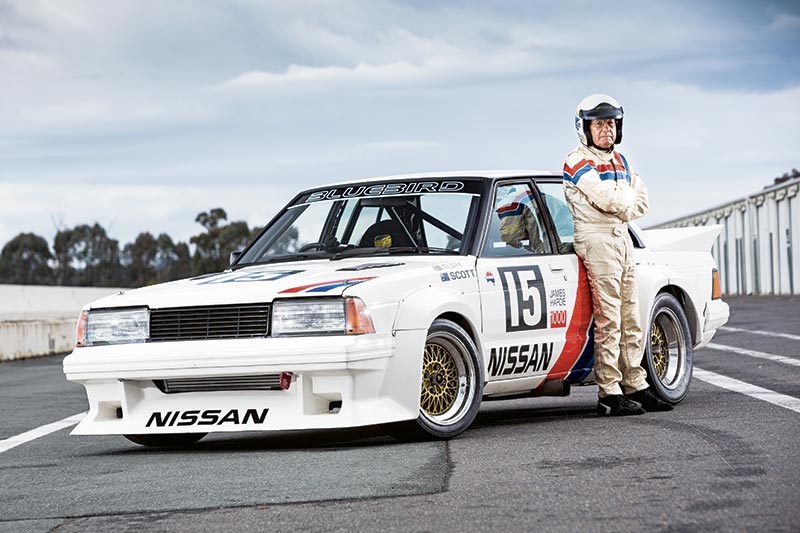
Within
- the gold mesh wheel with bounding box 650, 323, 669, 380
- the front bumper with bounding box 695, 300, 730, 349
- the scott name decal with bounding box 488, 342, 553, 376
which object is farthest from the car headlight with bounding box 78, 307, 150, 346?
the front bumper with bounding box 695, 300, 730, 349

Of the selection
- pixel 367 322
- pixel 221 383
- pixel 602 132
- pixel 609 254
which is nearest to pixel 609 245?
pixel 609 254

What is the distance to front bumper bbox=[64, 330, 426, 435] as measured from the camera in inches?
280

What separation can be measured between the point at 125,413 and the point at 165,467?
2.26ft

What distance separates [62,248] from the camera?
87062 millimetres

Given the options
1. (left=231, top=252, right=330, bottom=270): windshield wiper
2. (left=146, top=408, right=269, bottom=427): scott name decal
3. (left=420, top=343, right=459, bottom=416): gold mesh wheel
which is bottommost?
(left=146, top=408, right=269, bottom=427): scott name decal

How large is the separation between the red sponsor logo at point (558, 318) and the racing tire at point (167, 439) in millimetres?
2192

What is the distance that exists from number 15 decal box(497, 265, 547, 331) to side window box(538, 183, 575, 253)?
51 centimetres

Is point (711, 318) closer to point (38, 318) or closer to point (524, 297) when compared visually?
point (524, 297)

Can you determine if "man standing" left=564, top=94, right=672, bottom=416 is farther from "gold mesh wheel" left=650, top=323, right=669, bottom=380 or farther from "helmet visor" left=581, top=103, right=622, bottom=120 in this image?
"gold mesh wheel" left=650, top=323, right=669, bottom=380

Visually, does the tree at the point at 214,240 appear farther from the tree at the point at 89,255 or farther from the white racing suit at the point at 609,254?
the white racing suit at the point at 609,254

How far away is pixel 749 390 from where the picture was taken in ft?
32.3

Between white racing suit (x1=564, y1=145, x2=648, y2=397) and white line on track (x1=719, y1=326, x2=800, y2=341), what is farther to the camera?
white line on track (x1=719, y1=326, x2=800, y2=341)

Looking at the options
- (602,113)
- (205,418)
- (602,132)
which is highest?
(602,113)

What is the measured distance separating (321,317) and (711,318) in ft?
13.1
